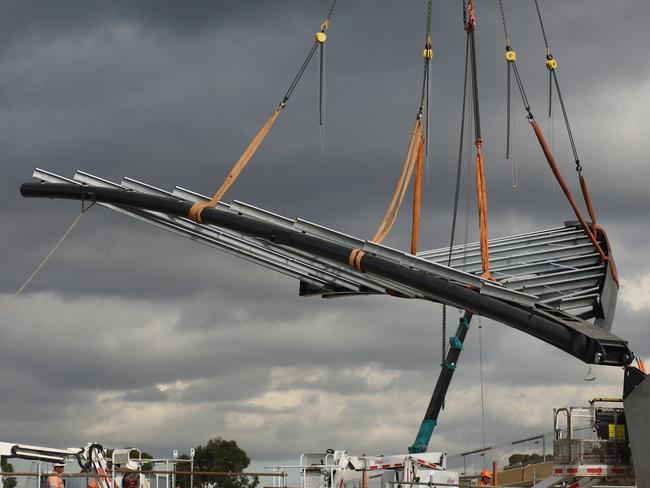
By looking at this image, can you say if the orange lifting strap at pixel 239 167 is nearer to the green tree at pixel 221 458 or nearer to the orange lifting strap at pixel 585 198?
the orange lifting strap at pixel 585 198

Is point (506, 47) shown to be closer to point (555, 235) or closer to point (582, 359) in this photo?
point (555, 235)

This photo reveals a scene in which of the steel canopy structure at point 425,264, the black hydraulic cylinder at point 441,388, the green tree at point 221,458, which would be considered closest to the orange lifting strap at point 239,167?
the steel canopy structure at point 425,264

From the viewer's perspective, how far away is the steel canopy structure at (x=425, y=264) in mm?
31703

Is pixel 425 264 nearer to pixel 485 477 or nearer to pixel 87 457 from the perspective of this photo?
pixel 485 477

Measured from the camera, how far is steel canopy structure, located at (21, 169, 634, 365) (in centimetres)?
3170

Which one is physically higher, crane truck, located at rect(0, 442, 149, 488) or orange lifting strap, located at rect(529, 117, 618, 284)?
orange lifting strap, located at rect(529, 117, 618, 284)

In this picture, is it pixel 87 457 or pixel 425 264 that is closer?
pixel 425 264

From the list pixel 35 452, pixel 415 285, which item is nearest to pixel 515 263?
pixel 415 285

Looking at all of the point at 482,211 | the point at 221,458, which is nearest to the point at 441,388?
the point at 482,211

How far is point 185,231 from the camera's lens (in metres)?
37.9

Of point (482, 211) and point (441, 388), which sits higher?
point (482, 211)

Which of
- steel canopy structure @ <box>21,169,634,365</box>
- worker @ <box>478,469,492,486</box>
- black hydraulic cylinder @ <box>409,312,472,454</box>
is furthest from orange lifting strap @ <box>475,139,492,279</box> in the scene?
black hydraulic cylinder @ <box>409,312,472,454</box>

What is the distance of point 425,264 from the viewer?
32.3 meters

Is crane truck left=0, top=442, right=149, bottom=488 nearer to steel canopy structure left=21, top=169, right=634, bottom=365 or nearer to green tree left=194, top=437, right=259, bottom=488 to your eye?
steel canopy structure left=21, top=169, right=634, bottom=365
